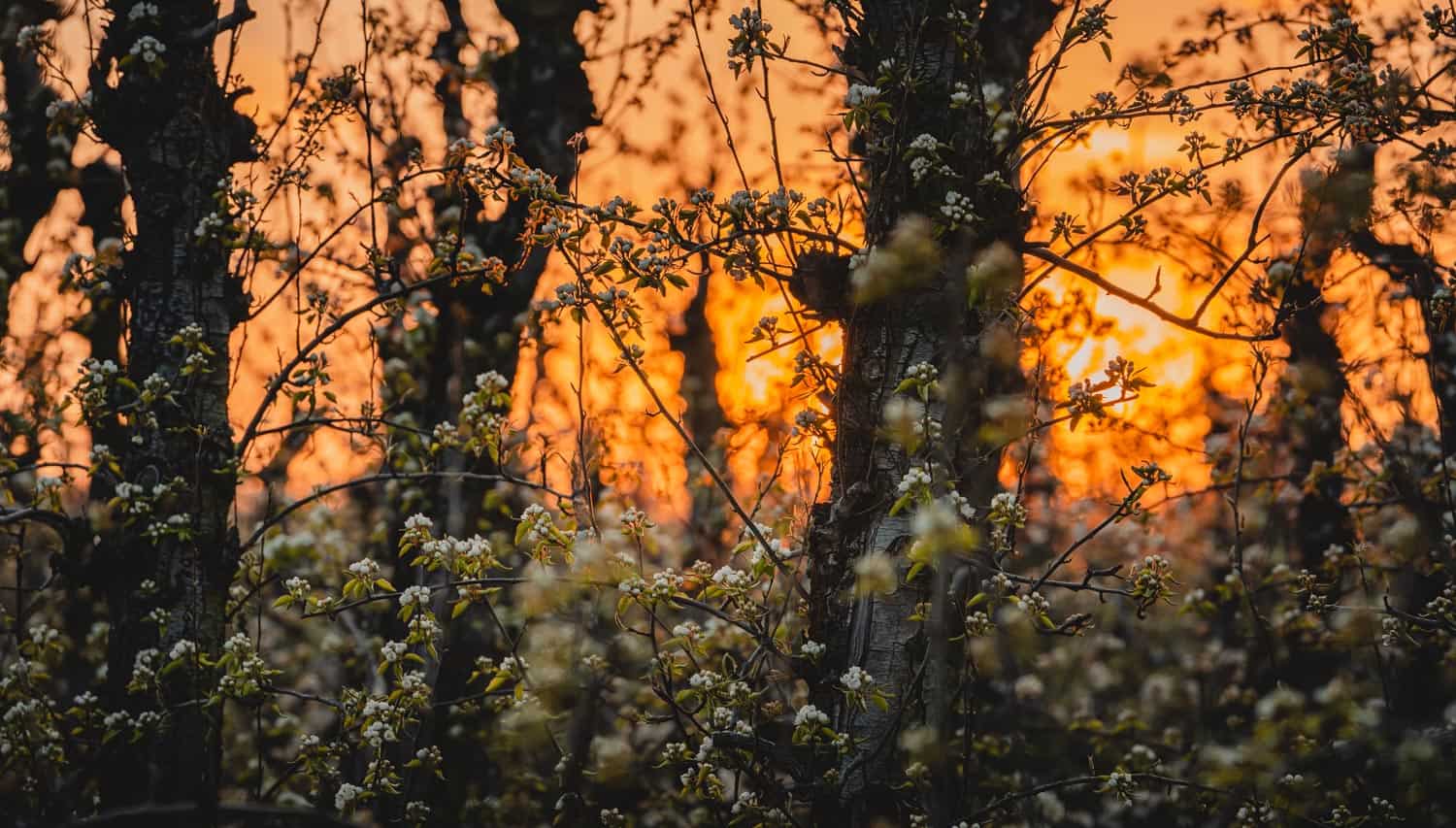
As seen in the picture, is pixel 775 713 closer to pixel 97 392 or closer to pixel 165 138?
pixel 97 392

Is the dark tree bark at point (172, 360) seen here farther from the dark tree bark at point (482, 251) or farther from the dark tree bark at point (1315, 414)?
the dark tree bark at point (1315, 414)

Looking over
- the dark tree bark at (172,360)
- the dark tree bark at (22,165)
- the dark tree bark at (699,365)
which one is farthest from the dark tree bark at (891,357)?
the dark tree bark at (699,365)

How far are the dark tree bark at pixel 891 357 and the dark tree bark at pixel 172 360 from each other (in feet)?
10.1

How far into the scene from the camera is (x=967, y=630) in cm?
346

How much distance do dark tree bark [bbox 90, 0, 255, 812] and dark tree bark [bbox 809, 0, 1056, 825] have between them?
308cm

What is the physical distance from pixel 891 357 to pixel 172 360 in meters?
3.71

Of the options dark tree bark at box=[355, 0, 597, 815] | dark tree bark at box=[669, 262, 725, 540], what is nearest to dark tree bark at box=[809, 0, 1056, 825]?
dark tree bark at box=[355, 0, 597, 815]

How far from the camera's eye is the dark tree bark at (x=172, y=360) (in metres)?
4.80

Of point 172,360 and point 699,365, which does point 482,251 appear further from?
point 699,365

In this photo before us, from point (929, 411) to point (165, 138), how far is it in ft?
14.0

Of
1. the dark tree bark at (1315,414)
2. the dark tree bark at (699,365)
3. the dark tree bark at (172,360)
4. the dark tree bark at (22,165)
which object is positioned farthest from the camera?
the dark tree bark at (699,365)

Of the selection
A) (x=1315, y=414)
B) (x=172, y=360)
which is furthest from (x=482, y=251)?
(x=1315, y=414)

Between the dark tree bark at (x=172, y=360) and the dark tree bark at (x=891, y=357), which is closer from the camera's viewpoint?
the dark tree bark at (x=891, y=357)

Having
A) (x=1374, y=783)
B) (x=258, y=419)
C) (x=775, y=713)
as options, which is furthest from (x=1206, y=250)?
(x=258, y=419)
